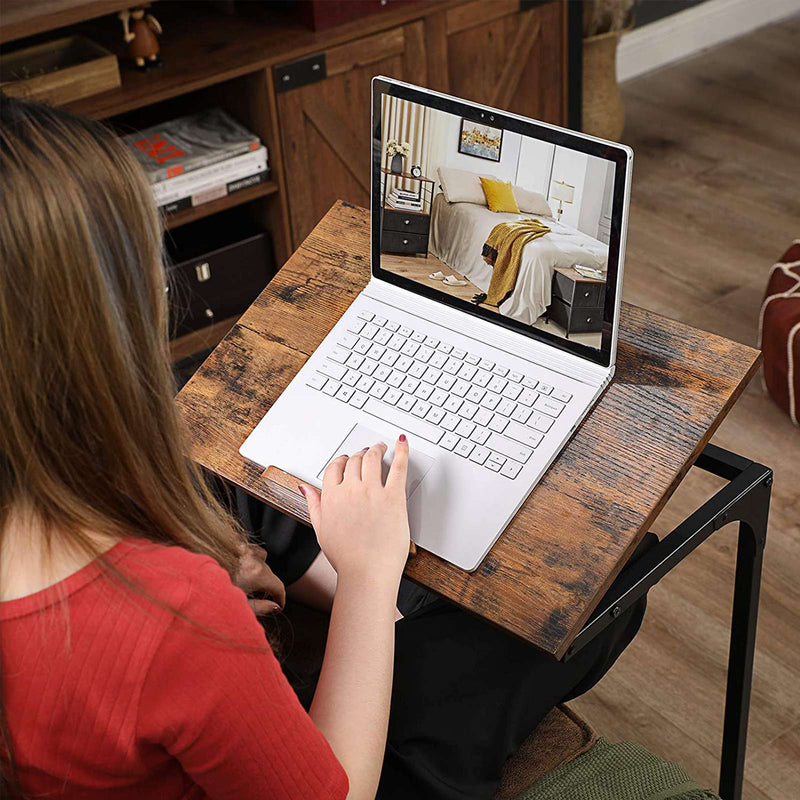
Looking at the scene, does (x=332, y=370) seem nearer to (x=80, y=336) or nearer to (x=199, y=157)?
(x=80, y=336)

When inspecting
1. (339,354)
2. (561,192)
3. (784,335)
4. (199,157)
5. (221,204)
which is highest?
(561,192)

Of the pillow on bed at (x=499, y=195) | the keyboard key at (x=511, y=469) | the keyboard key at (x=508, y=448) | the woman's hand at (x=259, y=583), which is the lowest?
the woman's hand at (x=259, y=583)

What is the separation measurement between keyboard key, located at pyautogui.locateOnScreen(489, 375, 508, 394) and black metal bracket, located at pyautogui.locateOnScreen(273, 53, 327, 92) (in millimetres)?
1331

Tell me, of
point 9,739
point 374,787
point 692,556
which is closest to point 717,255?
point 692,556

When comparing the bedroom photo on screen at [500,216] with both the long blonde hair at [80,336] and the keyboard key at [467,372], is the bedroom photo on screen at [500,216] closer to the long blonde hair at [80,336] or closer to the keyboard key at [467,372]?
the keyboard key at [467,372]

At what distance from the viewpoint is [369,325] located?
3.70 ft

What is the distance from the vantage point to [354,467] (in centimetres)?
100

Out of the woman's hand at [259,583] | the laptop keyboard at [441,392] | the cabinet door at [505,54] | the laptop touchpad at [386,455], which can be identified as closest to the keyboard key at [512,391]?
the laptop keyboard at [441,392]

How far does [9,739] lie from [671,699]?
1199mm

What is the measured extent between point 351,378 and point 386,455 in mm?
114

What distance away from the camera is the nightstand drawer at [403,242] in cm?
109

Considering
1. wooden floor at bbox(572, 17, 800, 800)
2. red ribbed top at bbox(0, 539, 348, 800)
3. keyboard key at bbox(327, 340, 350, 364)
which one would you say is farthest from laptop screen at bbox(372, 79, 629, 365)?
wooden floor at bbox(572, 17, 800, 800)

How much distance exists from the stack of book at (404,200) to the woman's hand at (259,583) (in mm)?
389

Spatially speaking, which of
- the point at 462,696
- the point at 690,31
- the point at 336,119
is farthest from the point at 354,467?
the point at 690,31
